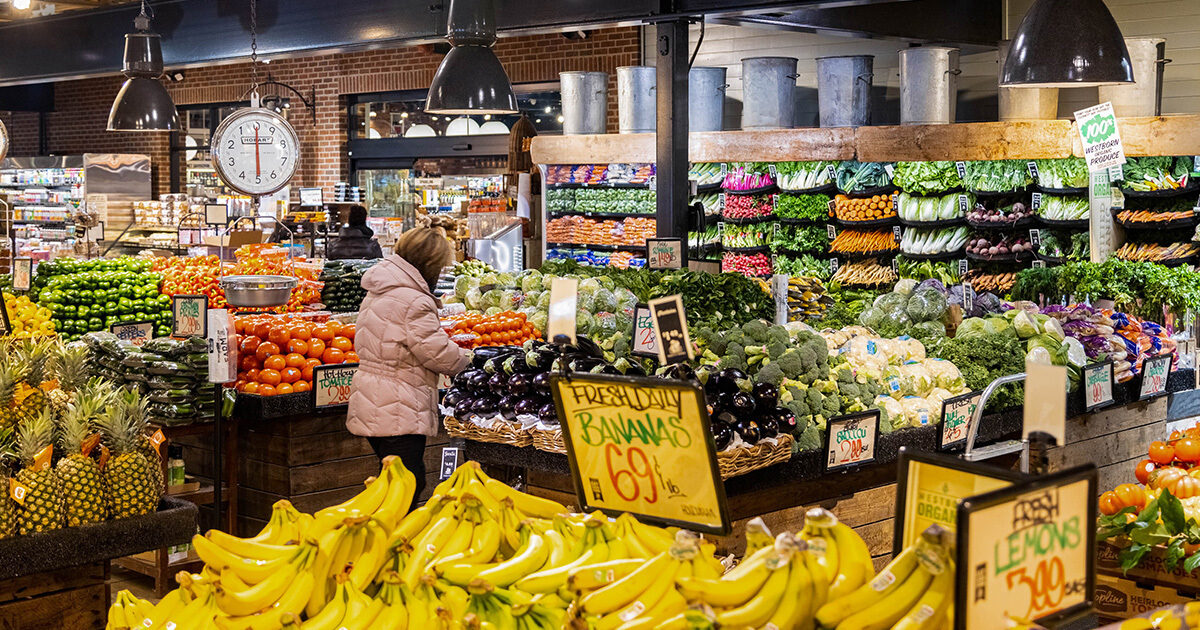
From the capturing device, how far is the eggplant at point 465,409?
4.17m

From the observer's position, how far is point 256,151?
753cm

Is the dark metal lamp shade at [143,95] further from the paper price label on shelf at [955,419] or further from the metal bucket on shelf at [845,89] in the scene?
the paper price label on shelf at [955,419]

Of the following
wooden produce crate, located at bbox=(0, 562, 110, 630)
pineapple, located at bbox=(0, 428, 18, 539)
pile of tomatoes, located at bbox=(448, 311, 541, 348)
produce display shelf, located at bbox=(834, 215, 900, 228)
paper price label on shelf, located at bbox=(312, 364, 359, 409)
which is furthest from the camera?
produce display shelf, located at bbox=(834, 215, 900, 228)

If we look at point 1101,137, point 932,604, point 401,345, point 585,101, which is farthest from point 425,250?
point 585,101

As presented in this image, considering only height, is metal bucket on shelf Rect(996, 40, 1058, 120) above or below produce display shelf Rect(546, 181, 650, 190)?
above

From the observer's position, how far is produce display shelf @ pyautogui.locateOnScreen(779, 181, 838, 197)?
10.1 m

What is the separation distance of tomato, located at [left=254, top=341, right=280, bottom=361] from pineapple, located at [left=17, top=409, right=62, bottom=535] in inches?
86.8

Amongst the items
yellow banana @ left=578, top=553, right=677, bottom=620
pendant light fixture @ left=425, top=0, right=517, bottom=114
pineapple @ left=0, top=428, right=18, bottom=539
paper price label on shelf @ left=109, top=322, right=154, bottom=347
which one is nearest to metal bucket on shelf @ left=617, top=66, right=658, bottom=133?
pendant light fixture @ left=425, top=0, right=517, bottom=114

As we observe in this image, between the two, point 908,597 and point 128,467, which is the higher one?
point 908,597

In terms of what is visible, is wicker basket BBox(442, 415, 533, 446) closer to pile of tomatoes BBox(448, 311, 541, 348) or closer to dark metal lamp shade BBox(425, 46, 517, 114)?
pile of tomatoes BBox(448, 311, 541, 348)

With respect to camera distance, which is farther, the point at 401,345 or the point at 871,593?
the point at 401,345

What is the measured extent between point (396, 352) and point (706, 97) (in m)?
5.79

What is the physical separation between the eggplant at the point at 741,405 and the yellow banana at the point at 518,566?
173 cm

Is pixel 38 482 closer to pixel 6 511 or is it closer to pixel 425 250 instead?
pixel 6 511
